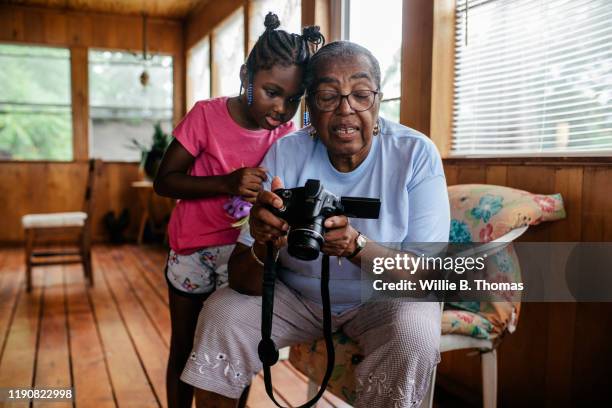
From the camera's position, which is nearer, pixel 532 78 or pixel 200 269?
pixel 200 269

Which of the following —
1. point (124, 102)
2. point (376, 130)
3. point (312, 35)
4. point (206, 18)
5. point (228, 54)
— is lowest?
point (376, 130)

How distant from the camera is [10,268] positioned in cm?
462

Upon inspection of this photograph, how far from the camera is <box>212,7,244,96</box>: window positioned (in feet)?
14.5

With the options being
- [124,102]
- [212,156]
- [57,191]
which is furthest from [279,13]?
[57,191]

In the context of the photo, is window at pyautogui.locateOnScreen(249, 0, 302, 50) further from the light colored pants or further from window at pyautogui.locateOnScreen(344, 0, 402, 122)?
the light colored pants

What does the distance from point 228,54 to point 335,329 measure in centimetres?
388

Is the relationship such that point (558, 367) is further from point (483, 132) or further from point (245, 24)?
point (245, 24)

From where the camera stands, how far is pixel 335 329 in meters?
1.33

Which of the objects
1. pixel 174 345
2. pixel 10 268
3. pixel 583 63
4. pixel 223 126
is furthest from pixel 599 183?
pixel 10 268

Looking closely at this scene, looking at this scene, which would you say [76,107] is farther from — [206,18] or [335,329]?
[335,329]

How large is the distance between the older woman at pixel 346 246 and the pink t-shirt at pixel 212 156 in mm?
99

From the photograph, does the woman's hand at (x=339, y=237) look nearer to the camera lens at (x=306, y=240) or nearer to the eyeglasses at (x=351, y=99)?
the camera lens at (x=306, y=240)

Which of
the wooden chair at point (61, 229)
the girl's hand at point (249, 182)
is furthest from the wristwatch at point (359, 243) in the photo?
the wooden chair at point (61, 229)

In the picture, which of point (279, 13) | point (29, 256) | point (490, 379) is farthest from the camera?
point (29, 256)
